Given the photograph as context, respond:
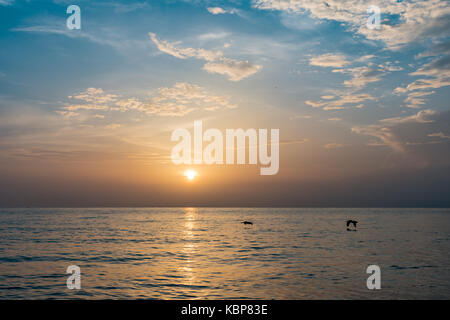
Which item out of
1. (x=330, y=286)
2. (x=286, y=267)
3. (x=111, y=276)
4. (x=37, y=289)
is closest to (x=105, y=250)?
(x=111, y=276)

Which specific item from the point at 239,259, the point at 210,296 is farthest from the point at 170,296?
the point at 239,259

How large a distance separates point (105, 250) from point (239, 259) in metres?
17.2

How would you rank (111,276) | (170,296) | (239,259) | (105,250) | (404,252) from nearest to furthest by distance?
(170,296) < (111,276) < (239,259) < (404,252) < (105,250)

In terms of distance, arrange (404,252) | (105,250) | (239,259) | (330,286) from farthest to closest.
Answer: (105,250)
(404,252)
(239,259)
(330,286)

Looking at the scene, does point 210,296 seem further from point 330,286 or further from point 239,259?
point 239,259

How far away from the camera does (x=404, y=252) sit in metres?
A: 38.5

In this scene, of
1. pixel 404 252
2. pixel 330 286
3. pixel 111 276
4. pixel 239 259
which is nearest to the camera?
pixel 330 286
